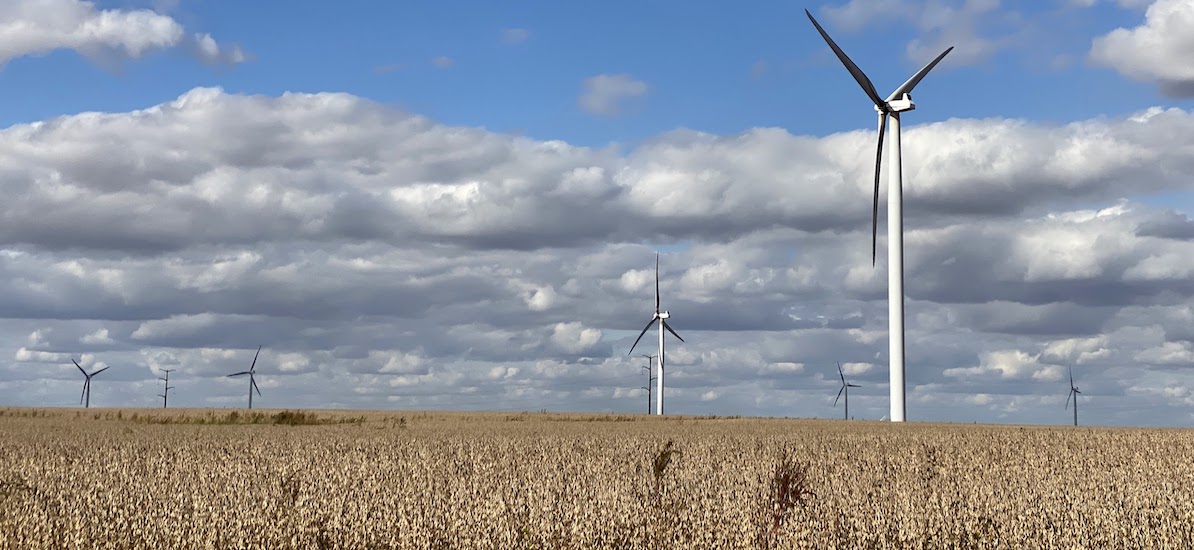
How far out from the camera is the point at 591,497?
14.6 m

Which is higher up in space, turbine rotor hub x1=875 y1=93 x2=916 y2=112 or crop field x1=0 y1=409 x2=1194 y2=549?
turbine rotor hub x1=875 y1=93 x2=916 y2=112

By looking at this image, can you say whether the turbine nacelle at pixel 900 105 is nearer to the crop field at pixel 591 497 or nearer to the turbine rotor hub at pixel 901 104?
the turbine rotor hub at pixel 901 104

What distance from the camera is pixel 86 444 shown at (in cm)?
3133

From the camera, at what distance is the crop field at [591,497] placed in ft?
36.8

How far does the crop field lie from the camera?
11.2m

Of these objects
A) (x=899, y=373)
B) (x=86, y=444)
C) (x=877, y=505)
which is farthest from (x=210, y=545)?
(x=899, y=373)

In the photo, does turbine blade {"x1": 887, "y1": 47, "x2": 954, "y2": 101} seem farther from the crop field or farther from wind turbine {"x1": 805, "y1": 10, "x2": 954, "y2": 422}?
the crop field

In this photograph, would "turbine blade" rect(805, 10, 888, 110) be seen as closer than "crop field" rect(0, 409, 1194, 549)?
No

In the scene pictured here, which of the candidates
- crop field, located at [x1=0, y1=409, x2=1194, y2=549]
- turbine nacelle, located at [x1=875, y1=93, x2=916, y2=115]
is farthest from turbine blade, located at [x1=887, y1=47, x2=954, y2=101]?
crop field, located at [x1=0, y1=409, x2=1194, y2=549]

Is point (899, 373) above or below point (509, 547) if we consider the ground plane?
above

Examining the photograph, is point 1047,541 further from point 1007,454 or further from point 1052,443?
point 1052,443

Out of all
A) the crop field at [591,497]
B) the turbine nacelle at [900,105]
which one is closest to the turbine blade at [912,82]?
the turbine nacelle at [900,105]

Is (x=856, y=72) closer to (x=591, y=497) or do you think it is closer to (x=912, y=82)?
(x=912, y=82)

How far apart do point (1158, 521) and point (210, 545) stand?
1030 centimetres
